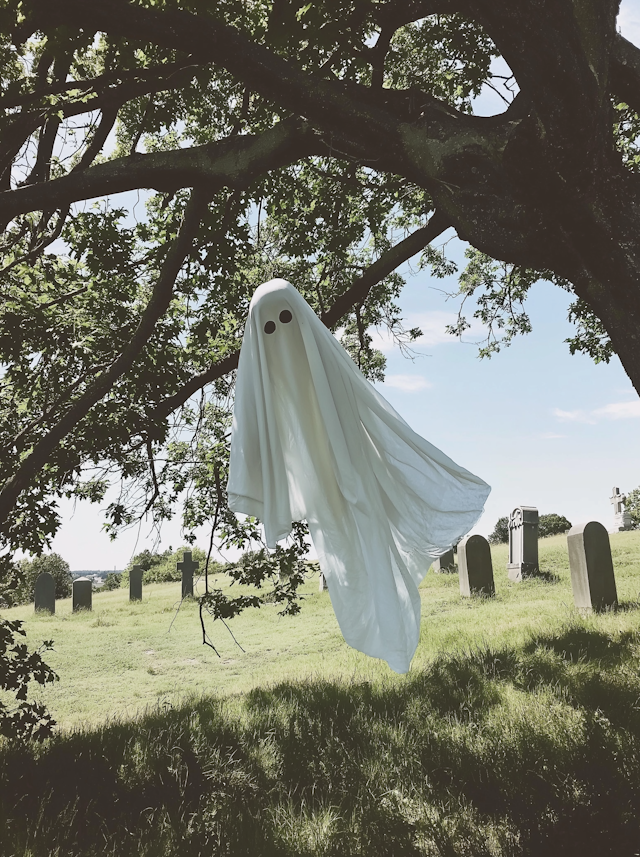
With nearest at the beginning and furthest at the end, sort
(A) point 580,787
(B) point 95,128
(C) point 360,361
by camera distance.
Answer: (A) point 580,787
(B) point 95,128
(C) point 360,361

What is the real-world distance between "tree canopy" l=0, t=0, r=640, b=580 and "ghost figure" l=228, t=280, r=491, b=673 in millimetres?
1257

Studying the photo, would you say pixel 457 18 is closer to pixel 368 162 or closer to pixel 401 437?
pixel 368 162

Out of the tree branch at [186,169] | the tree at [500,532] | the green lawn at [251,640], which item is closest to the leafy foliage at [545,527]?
the tree at [500,532]

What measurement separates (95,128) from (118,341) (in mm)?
3159

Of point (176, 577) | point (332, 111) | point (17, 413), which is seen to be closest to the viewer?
point (332, 111)

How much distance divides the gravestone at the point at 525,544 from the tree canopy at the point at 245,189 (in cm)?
470

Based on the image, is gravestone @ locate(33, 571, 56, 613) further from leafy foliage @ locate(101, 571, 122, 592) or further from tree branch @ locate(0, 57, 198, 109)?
tree branch @ locate(0, 57, 198, 109)

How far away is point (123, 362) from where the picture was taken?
502 centimetres

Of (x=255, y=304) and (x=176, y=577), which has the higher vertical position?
(x=255, y=304)

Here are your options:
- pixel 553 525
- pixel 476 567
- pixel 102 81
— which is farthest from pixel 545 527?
pixel 102 81

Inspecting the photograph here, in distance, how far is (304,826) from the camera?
4.20 meters

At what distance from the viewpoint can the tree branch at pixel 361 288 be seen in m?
5.58

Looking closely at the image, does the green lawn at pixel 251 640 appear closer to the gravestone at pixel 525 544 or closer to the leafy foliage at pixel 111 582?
the gravestone at pixel 525 544

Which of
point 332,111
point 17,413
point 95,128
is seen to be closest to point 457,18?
point 332,111
